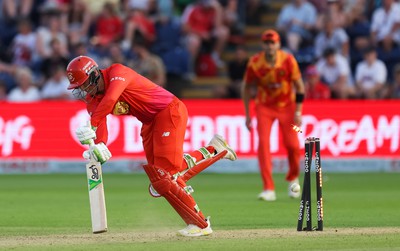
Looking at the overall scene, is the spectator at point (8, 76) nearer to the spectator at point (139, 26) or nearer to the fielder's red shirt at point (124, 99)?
the spectator at point (139, 26)

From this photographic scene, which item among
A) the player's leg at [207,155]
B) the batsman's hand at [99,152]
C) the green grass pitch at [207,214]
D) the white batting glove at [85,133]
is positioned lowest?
the green grass pitch at [207,214]

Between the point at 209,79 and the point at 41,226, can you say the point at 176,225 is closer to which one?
the point at 41,226

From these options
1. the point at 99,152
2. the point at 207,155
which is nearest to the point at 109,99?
the point at 99,152

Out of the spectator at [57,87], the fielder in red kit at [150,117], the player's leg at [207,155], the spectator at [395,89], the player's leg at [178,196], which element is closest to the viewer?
the fielder in red kit at [150,117]

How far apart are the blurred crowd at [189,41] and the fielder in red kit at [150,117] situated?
10.7 m

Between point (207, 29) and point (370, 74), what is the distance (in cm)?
383

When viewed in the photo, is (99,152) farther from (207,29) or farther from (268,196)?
(207,29)

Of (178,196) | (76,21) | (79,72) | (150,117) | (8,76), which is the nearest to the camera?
(79,72)

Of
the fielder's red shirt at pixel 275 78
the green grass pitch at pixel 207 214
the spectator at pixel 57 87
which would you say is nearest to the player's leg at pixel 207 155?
the green grass pitch at pixel 207 214

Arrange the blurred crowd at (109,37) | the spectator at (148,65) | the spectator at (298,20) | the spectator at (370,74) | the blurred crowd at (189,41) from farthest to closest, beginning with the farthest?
the spectator at (298,20)
the blurred crowd at (109,37)
the blurred crowd at (189,41)
the spectator at (148,65)
the spectator at (370,74)

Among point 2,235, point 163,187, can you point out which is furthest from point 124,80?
point 2,235

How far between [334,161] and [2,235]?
1026cm

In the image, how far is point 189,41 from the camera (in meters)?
23.3

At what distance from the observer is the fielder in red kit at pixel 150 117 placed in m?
10.4
